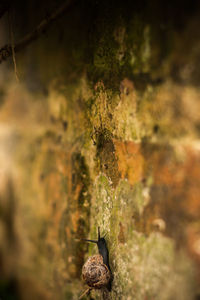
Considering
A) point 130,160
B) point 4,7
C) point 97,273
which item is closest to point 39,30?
point 4,7

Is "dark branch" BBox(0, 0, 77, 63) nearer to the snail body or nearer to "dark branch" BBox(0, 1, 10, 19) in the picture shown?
"dark branch" BBox(0, 1, 10, 19)

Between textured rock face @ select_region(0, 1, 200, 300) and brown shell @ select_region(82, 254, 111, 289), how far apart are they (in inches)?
2.8

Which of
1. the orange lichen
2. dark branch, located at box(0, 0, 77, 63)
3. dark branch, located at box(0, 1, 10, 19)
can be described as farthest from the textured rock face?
dark branch, located at box(0, 1, 10, 19)

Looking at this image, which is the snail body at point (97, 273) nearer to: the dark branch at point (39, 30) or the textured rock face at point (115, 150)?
the textured rock face at point (115, 150)

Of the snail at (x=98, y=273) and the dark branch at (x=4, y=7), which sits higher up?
the dark branch at (x=4, y=7)

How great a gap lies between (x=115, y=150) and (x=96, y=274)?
1.97 ft

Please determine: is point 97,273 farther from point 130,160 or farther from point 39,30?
point 39,30

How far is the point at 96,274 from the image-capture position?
136cm

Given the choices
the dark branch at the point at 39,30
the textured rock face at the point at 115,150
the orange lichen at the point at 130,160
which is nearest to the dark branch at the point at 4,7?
the dark branch at the point at 39,30

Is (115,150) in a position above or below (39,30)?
below

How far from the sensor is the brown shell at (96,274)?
136 centimetres

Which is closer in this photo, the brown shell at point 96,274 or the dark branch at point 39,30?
the brown shell at point 96,274

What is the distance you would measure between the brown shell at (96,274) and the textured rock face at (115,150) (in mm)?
71

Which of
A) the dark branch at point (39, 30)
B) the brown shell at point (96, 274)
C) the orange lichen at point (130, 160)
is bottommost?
the brown shell at point (96, 274)
